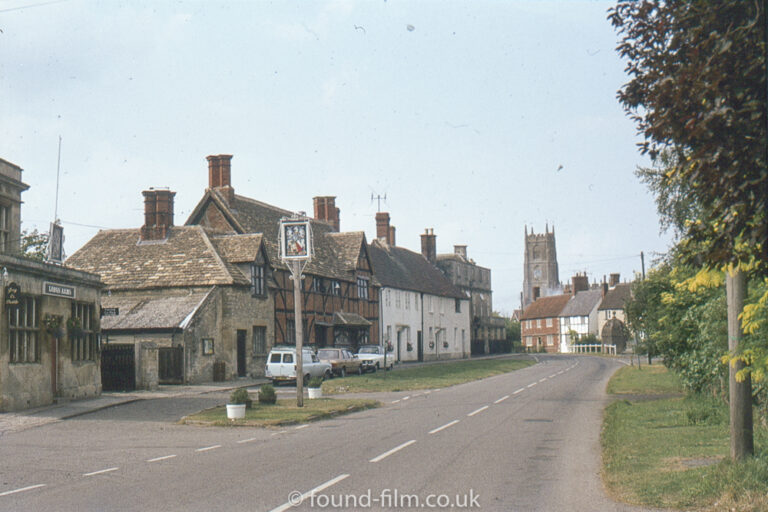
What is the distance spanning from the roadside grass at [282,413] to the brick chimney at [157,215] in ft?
68.6

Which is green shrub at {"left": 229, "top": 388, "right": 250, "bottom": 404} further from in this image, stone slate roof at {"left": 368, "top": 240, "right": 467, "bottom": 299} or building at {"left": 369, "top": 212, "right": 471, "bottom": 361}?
stone slate roof at {"left": 368, "top": 240, "right": 467, "bottom": 299}

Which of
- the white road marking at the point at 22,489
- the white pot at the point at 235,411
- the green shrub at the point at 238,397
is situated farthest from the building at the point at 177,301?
the white road marking at the point at 22,489

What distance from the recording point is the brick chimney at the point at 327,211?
211ft

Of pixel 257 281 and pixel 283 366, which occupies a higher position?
pixel 257 281

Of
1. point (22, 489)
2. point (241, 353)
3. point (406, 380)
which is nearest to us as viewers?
point (22, 489)

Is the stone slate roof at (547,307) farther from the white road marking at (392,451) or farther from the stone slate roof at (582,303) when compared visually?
the white road marking at (392,451)

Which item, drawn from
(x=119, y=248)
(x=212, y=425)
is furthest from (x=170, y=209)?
(x=212, y=425)

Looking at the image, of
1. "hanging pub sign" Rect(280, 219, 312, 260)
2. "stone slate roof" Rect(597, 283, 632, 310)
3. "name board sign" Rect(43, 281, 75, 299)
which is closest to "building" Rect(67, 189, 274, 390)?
Answer: "name board sign" Rect(43, 281, 75, 299)

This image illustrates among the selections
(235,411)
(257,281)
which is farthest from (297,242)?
(257,281)

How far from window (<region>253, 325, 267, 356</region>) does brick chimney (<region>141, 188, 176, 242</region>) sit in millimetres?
7403

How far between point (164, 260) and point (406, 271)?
3276 cm

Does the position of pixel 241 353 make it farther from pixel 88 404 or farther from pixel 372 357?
pixel 88 404

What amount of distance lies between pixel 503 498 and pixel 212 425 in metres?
12.0

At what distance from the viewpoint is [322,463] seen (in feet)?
41.9
